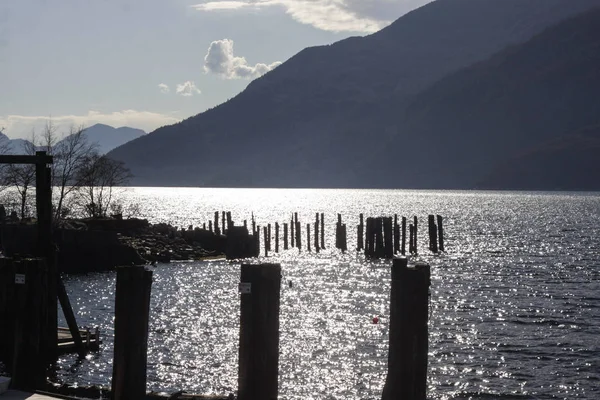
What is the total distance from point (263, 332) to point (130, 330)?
2.42 meters

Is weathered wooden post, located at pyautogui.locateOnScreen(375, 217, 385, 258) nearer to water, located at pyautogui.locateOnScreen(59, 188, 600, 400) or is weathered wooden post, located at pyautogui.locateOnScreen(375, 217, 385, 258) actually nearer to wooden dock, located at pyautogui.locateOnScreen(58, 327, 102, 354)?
water, located at pyautogui.locateOnScreen(59, 188, 600, 400)

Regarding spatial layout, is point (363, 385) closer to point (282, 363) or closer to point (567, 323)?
point (282, 363)

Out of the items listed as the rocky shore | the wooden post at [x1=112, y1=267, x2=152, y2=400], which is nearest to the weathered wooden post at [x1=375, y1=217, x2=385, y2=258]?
the rocky shore

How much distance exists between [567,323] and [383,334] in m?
8.06

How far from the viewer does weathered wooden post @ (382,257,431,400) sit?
12.7 m

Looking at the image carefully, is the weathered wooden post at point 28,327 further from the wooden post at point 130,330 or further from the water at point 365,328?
the water at point 365,328

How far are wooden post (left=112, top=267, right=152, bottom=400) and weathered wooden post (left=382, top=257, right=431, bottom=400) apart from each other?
425 cm

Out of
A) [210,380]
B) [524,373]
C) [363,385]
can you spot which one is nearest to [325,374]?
[363,385]

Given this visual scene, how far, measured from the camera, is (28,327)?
16062 mm

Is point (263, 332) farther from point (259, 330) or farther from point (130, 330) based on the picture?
point (130, 330)

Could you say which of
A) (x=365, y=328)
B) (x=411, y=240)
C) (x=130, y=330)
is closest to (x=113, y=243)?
(x=365, y=328)

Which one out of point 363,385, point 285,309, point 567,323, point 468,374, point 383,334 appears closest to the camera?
point 363,385

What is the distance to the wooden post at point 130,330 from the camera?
14.1 meters

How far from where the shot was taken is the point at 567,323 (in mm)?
32438
